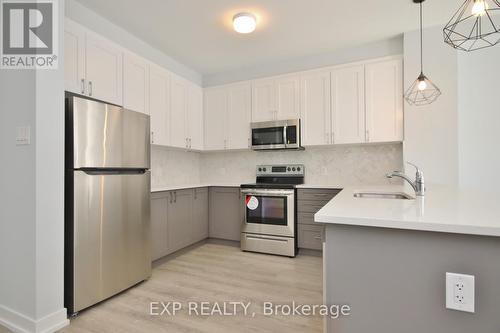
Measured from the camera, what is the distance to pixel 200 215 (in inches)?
148

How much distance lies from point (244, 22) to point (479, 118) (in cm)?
280

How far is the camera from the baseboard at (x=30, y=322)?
1.72 metres

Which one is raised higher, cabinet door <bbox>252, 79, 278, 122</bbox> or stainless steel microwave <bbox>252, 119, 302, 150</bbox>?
cabinet door <bbox>252, 79, 278, 122</bbox>

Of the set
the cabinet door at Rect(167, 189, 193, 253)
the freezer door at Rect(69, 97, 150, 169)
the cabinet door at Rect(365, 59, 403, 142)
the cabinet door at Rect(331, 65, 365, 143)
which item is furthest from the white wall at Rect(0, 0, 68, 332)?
the cabinet door at Rect(365, 59, 403, 142)

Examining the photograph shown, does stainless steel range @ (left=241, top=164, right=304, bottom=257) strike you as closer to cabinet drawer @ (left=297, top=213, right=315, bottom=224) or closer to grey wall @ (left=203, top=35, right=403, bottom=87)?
cabinet drawer @ (left=297, top=213, right=315, bottom=224)

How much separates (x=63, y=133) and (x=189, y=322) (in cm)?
162

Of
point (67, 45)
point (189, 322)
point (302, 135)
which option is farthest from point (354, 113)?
point (67, 45)

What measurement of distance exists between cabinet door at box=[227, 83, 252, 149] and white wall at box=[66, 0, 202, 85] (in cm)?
78

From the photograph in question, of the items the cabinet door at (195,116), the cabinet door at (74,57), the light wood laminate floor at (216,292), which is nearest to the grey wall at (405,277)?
the light wood laminate floor at (216,292)

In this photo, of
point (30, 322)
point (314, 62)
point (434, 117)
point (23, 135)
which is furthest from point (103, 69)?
point (434, 117)

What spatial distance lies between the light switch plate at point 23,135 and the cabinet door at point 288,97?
2813mm

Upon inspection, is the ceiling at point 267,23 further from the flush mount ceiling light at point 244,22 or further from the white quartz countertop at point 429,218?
the white quartz countertop at point 429,218

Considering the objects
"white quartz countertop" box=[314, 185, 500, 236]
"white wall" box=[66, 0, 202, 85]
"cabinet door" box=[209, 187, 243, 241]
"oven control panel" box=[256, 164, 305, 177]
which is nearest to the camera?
"white quartz countertop" box=[314, 185, 500, 236]

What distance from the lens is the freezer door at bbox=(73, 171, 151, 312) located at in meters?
1.96
